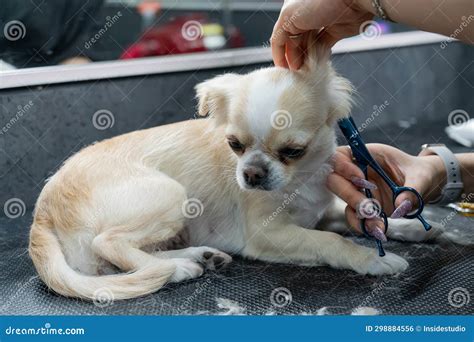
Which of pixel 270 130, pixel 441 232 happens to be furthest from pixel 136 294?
pixel 441 232

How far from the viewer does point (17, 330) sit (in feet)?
3.21

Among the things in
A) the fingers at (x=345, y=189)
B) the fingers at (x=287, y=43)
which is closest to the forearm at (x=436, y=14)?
the fingers at (x=287, y=43)

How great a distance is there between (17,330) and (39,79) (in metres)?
0.96

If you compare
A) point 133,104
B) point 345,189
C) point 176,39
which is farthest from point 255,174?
point 176,39

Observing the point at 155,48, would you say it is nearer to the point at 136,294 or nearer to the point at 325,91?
the point at 325,91

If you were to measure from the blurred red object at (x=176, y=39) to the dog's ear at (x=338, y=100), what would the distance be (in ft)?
3.29

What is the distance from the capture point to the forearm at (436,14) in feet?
3.59

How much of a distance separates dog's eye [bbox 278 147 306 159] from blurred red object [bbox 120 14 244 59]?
108cm

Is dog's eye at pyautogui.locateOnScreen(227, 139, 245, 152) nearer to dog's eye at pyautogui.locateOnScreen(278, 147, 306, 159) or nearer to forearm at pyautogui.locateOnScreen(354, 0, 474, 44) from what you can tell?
dog's eye at pyautogui.locateOnScreen(278, 147, 306, 159)

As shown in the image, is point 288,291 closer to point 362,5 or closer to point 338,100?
point 338,100

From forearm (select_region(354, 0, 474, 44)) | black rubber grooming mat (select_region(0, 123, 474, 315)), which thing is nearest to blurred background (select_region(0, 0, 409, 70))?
black rubber grooming mat (select_region(0, 123, 474, 315))

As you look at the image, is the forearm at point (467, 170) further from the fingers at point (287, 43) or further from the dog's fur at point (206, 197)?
the fingers at point (287, 43)

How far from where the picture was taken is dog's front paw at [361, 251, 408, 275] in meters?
1.22

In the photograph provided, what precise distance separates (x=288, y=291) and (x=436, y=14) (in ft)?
1.94
